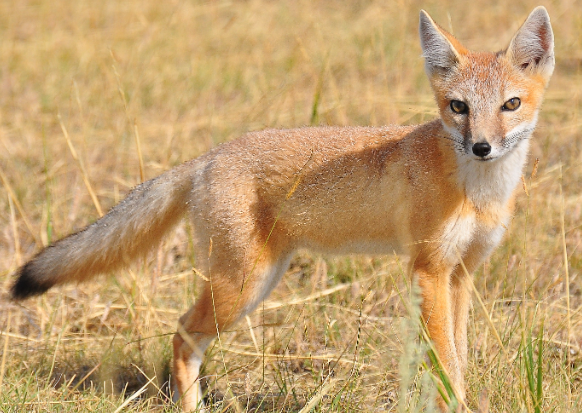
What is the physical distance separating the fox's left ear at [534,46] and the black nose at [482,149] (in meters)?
0.60

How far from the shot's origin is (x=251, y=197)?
11.9 ft

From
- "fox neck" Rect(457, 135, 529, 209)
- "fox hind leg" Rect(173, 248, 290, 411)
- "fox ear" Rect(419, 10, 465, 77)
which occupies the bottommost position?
"fox hind leg" Rect(173, 248, 290, 411)

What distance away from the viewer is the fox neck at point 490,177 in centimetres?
342

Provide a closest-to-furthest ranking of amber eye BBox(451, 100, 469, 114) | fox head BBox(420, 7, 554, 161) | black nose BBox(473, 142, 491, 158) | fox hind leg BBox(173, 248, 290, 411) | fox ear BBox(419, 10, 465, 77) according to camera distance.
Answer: black nose BBox(473, 142, 491, 158)
fox head BBox(420, 7, 554, 161)
amber eye BBox(451, 100, 469, 114)
fox ear BBox(419, 10, 465, 77)
fox hind leg BBox(173, 248, 290, 411)

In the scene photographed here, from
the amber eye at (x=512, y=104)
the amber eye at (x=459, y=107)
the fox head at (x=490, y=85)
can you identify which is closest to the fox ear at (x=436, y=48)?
the fox head at (x=490, y=85)

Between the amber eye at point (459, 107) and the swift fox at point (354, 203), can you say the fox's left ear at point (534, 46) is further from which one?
the amber eye at point (459, 107)

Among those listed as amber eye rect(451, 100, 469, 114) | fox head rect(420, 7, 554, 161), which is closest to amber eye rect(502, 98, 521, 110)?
fox head rect(420, 7, 554, 161)

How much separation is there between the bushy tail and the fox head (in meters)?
1.42

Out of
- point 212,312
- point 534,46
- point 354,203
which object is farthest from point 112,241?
point 534,46

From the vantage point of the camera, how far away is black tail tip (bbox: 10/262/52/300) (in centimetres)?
369

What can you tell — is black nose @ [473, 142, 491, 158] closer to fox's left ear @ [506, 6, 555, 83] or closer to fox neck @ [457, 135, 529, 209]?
fox neck @ [457, 135, 529, 209]

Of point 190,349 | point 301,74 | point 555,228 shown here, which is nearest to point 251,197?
point 190,349

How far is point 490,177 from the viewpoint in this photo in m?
3.44

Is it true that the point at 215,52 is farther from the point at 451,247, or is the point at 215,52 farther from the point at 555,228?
the point at 451,247
